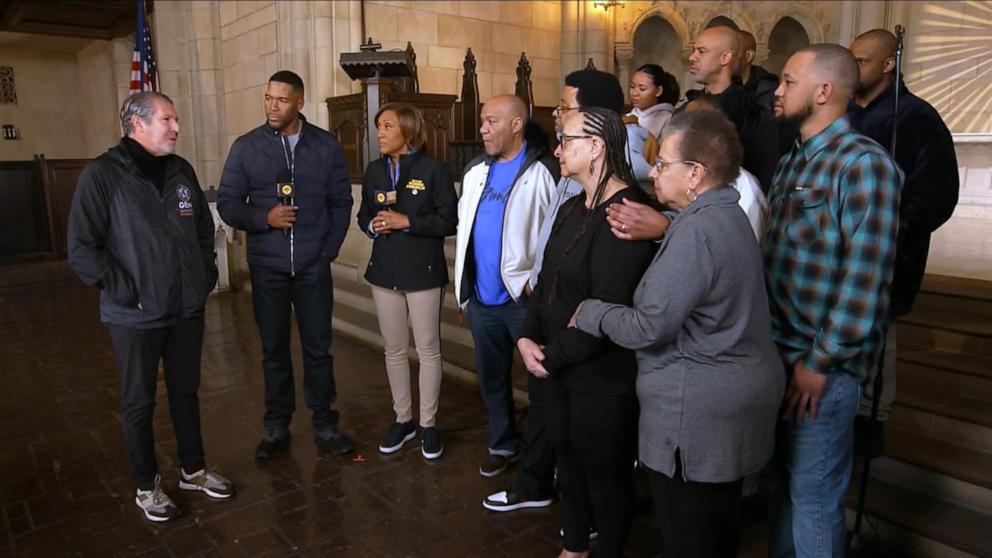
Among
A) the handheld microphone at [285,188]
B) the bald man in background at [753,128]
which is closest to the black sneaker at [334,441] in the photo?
the handheld microphone at [285,188]

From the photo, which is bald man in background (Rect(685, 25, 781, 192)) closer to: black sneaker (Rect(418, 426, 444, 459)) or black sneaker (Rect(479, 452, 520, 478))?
black sneaker (Rect(479, 452, 520, 478))

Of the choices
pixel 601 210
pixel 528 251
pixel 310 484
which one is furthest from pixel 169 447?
pixel 601 210

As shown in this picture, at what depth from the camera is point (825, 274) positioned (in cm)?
188

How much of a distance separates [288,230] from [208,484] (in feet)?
4.01

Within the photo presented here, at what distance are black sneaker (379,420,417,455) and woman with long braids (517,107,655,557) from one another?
60.1 inches

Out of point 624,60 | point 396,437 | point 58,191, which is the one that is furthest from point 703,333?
point 58,191

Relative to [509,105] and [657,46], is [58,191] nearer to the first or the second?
[657,46]

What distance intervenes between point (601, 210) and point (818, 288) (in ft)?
2.09

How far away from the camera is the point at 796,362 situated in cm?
196

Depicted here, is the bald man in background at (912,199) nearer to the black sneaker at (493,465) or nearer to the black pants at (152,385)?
the black sneaker at (493,465)

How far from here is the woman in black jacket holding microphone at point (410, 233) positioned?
3.24 metres

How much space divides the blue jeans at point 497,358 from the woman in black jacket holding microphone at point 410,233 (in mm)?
277

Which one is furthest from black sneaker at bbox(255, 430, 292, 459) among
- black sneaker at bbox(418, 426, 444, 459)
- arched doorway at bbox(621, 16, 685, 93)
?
arched doorway at bbox(621, 16, 685, 93)

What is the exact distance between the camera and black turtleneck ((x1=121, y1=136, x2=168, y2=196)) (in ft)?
9.03
